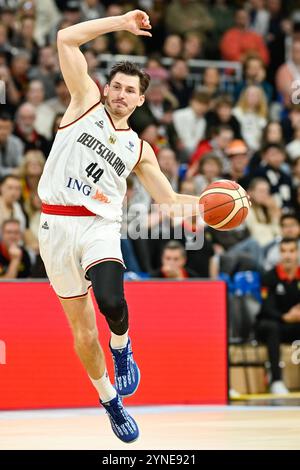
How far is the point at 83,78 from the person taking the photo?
841 centimetres

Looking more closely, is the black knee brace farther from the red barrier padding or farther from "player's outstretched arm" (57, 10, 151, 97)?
the red barrier padding

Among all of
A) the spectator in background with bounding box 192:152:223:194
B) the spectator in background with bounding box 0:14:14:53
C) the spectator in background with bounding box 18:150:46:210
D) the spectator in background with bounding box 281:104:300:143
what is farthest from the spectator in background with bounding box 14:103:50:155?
the spectator in background with bounding box 281:104:300:143

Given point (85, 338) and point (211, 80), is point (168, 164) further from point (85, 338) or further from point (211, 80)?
point (85, 338)

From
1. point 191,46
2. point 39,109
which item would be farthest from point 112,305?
point 191,46

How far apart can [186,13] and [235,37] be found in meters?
0.92

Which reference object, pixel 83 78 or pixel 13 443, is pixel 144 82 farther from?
pixel 13 443

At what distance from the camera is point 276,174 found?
619 inches

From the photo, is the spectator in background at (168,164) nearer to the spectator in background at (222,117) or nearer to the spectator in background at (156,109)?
the spectator in background at (156,109)

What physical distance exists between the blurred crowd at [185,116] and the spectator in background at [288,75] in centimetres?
2

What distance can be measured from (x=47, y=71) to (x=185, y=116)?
2120 millimetres

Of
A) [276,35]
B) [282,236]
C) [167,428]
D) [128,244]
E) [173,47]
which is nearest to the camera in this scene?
[167,428]

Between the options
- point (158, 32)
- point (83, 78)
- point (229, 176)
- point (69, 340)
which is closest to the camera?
point (83, 78)

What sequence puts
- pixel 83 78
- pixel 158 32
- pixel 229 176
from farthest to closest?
pixel 158 32
pixel 229 176
pixel 83 78

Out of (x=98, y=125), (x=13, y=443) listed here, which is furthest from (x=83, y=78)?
(x=13, y=443)
